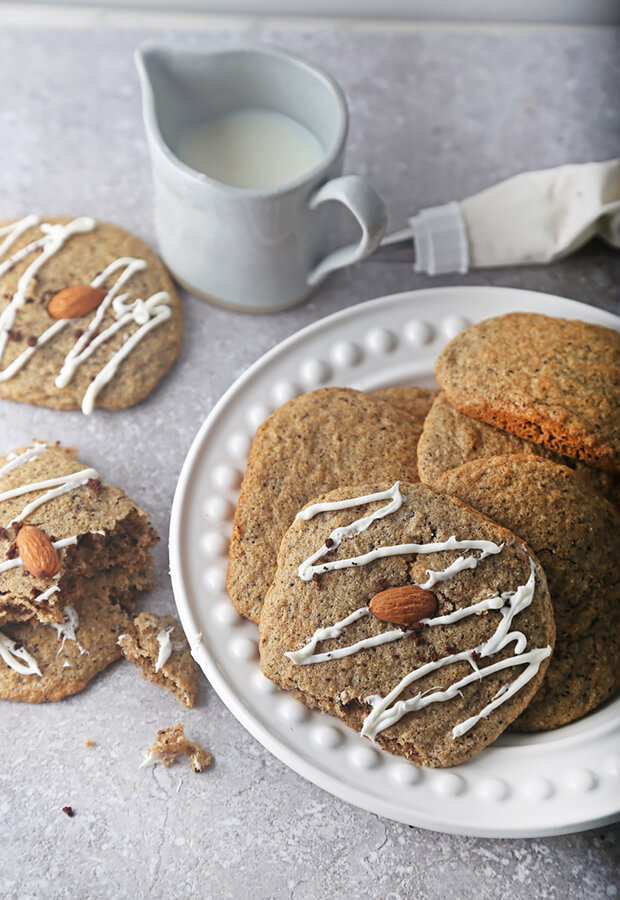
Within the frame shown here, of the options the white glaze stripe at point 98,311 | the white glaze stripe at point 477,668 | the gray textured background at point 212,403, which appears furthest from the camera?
the white glaze stripe at point 98,311

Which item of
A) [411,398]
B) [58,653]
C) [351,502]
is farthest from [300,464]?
[58,653]

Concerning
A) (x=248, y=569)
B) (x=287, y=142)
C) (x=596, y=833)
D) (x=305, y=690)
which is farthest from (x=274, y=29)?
(x=596, y=833)

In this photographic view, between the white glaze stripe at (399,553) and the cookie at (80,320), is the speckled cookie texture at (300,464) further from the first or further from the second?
the cookie at (80,320)

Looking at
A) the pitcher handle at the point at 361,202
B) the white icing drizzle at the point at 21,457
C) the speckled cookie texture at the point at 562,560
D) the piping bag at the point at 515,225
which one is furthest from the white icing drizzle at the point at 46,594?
the piping bag at the point at 515,225

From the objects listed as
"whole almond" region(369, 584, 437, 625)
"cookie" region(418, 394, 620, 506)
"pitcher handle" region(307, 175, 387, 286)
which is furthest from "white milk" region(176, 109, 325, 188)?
"whole almond" region(369, 584, 437, 625)

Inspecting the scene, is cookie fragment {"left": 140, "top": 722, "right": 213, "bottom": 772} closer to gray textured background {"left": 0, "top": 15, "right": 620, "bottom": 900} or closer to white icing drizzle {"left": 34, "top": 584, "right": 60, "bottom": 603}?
gray textured background {"left": 0, "top": 15, "right": 620, "bottom": 900}

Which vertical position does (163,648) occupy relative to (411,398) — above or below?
below

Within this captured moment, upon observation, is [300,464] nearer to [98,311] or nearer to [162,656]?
[162,656]
